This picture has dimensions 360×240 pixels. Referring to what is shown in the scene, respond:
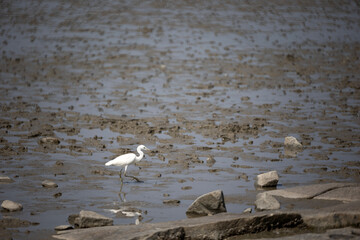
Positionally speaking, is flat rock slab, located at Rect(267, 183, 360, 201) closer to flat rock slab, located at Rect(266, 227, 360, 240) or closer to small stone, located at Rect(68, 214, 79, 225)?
flat rock slab, located at Rect(266, 227, 360, 240)

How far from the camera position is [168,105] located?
20.7m

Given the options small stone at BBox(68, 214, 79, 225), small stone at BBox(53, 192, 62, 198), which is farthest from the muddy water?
small stone at BBox(68, 214, 79, 225)

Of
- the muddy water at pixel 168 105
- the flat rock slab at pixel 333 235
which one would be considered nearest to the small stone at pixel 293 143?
the muddy water at pixel 168 105

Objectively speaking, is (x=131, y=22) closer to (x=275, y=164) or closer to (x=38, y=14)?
(x=38, y=14)

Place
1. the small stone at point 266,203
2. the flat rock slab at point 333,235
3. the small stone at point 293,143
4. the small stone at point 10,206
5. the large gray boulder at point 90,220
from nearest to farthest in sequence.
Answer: the flat rock slab at point 333,235, the large gray boulder at point 90,220, the small stone at point 10,206, the small stone at point 266,203, the small stone at point 293,143

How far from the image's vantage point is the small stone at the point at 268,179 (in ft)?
43.5

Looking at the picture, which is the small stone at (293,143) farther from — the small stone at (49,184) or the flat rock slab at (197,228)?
the small stone at (49,184)

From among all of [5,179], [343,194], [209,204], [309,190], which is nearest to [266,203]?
[209,204]

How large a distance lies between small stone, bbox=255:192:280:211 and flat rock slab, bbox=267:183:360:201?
0.80 metres

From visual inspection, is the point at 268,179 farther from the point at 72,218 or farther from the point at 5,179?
the point at 5,179

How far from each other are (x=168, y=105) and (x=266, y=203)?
943 cm

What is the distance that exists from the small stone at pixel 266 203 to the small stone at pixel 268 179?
1395 millimetres

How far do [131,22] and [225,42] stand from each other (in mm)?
7278

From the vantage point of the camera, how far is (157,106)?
20516mm
